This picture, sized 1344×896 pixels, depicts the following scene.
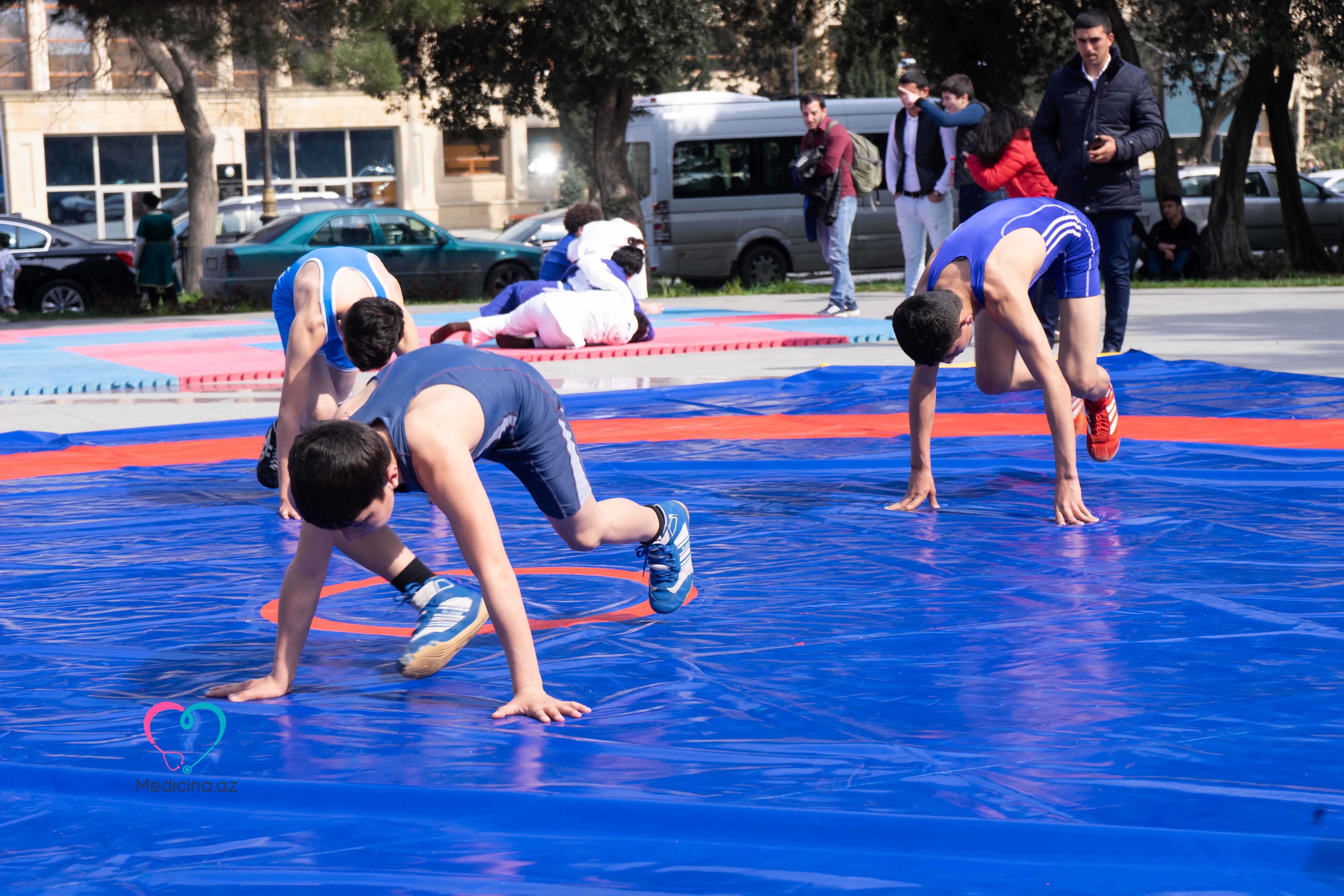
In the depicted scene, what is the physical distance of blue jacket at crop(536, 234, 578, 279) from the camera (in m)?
11.9

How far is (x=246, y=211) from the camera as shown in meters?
29.1

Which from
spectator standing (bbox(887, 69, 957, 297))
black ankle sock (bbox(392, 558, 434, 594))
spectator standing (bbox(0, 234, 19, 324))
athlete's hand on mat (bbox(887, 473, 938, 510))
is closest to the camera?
black ankle sock (bbox(392, 558, 434, 594))

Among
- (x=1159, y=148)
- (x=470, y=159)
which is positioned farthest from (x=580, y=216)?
(x=470, y=159)

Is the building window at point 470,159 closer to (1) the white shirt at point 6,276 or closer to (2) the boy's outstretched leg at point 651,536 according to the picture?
Answer: (1) the white shirt at point 6,276

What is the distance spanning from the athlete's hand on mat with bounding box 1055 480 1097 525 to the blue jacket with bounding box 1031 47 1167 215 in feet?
14.8

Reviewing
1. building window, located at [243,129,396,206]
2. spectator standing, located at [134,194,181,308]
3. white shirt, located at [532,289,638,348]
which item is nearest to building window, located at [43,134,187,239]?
building window, located at [243,129,396,206]

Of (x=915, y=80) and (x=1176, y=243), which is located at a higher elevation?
(x=915, y=80)

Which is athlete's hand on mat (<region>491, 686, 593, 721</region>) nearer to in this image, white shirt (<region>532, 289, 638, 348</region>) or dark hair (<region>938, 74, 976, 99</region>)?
white shirt (<region>532, 289, 638, 348</region>)

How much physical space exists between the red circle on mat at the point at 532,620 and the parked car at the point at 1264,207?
20.0 meters

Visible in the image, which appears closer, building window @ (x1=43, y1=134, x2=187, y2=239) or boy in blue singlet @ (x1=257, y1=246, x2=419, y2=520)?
boy in blue singlet @ (x1=257, y1=246, x2=419, y2=520)

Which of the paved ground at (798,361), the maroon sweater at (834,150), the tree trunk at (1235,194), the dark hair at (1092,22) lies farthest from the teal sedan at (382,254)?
the dark hair at (1092,22)

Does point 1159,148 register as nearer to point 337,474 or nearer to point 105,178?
point 337,474

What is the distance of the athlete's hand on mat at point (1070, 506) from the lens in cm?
535

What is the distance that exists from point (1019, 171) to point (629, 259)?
3.04 metres
